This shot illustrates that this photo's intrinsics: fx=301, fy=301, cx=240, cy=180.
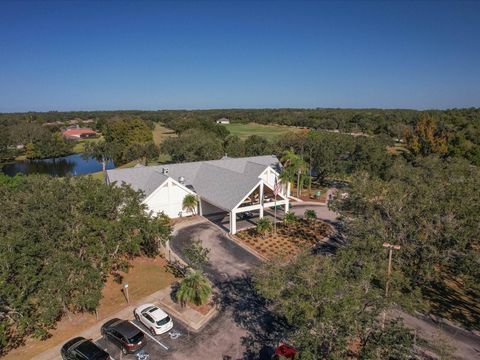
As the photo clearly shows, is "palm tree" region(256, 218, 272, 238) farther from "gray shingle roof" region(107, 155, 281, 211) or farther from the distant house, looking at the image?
"gray shingle roof" region(107, 155, 281, 211)

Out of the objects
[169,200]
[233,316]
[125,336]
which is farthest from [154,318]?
[169,200]

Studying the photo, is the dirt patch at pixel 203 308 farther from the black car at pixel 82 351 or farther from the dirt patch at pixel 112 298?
the black car at pixel 82 351

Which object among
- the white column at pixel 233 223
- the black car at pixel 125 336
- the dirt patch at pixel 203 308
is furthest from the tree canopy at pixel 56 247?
the white column at pixel 233 223

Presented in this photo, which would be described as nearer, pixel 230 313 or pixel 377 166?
pixel 230 313

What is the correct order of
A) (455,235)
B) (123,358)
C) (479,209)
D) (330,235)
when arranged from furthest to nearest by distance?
(330,235), (479,209), (455,235), (123,358)

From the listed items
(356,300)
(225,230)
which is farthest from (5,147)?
(356,300)

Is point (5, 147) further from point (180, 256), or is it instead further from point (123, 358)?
point (123, 358)
